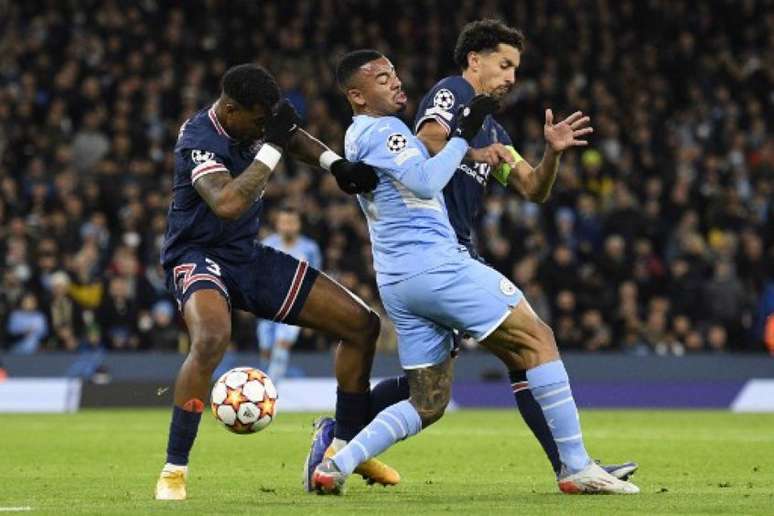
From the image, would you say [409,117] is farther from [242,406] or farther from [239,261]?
→ [242,406]

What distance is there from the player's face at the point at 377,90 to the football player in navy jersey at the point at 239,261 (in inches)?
14.0

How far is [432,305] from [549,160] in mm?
1104

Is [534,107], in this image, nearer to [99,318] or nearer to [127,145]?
[127,145]

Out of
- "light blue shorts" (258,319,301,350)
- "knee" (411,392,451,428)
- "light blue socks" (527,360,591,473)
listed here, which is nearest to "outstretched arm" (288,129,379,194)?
"knee" (411,392,451,428)

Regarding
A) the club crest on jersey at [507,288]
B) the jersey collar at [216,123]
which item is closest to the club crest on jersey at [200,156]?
the jersey collar at [216,123]

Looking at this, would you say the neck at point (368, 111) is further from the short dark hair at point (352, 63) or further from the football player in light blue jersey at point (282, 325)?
the football player in light blue jersey at point (282, 325)

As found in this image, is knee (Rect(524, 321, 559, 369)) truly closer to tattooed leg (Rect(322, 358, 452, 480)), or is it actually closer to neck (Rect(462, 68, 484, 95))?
tattooed leg (Rect(322, 358, 452, 480))

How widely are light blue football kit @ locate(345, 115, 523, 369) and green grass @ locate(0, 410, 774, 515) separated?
84cm

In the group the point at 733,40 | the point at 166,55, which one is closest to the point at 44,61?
the point at 166,55

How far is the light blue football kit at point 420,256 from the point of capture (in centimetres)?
817

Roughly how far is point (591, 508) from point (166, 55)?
673 inches

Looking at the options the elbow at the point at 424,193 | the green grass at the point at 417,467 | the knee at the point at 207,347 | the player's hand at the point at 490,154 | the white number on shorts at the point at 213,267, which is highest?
the player's hand at the point at 490,154

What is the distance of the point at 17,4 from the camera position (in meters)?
24.5

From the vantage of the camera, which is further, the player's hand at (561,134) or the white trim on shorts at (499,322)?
the player's hand at (561,134)
